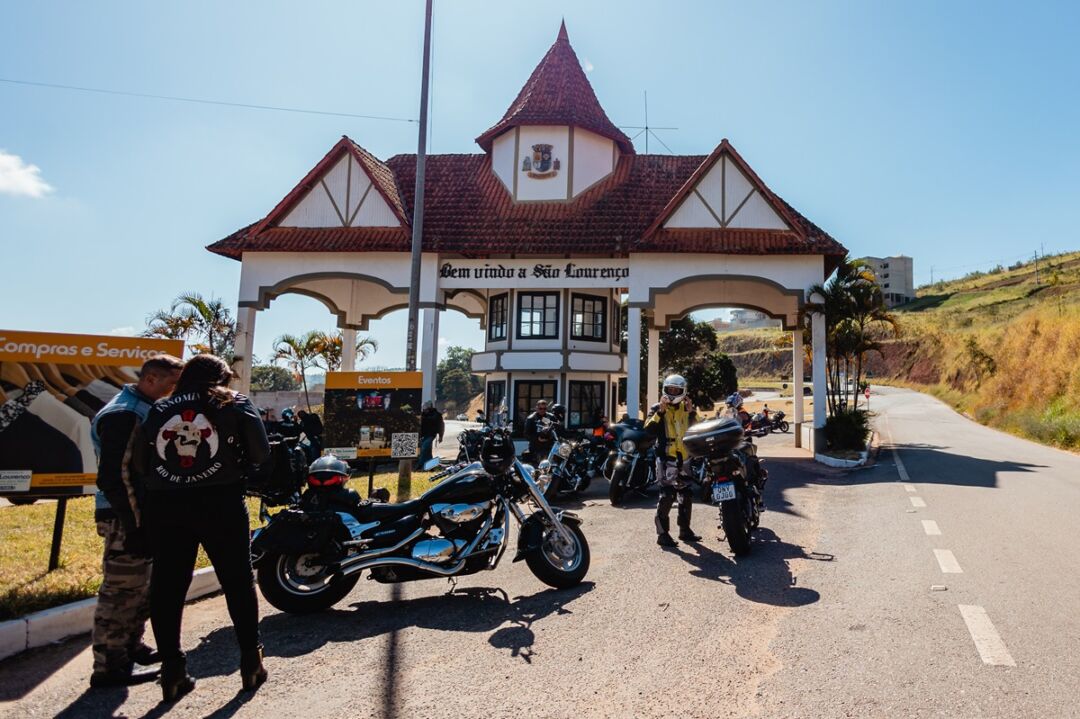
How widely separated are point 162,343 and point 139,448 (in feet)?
8.60

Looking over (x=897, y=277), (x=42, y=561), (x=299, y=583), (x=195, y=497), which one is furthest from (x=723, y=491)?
(x=897, y=277)

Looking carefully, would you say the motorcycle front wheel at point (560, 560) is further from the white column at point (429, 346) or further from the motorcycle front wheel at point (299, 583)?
the white column at point (429, 346)

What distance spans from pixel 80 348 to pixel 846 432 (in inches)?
680

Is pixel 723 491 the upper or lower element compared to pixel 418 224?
lower

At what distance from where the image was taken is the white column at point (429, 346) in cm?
1909

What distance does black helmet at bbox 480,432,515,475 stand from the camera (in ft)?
17.9

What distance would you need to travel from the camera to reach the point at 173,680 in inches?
141

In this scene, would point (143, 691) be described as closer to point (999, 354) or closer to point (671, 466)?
point (671, 466)

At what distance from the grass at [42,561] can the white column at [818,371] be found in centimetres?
1426

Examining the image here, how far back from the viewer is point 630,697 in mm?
3445

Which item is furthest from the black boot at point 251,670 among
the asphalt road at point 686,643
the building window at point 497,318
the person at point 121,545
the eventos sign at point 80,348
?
the building window at point 497,318

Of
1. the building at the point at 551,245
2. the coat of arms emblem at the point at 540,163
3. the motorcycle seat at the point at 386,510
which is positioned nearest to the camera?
the motorcycle seat at the point at 386,510

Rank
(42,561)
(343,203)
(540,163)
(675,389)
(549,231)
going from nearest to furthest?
1. (42,561)
2. (675,389)
3. (549,231)
4. (343,203)
5. (540,163)

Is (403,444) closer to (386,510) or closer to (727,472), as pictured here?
(386,510)
